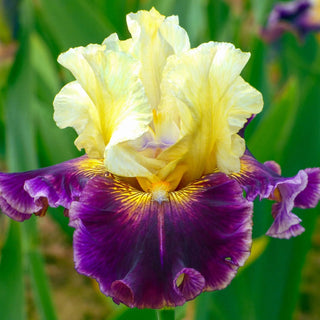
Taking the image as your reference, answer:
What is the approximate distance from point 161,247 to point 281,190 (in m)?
0.18

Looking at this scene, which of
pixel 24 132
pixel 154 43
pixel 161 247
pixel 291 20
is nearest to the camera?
pixel 161 247

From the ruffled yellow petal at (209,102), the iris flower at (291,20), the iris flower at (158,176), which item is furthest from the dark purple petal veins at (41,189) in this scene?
the iris flower at (291,20)

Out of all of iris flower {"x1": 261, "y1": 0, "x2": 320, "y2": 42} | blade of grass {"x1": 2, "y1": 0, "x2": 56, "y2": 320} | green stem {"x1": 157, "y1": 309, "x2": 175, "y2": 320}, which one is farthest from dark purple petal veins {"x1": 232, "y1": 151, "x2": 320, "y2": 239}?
iris flower {"x1": 261, "y1": 0, "x2": 320, "y2": 42}

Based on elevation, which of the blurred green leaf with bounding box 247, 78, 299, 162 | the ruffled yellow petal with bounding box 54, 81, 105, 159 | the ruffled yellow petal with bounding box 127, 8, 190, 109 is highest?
the ruffled yellow petal with bounding box 127, 8, 190, 109

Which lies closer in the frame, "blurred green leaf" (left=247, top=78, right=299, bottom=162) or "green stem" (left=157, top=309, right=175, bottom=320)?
"green stem" (left=157, top=309, right=175, bottom=320)

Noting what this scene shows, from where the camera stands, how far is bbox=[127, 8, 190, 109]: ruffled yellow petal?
2.05 ft

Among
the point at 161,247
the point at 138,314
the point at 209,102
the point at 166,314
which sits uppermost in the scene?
the point at 209,102

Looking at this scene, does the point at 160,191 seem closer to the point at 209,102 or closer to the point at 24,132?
the point at 209,102

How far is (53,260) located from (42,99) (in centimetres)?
64

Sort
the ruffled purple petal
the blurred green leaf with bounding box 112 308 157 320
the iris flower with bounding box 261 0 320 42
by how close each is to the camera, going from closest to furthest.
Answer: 1. the ruffled purple petal
2. the blurred green leaf with bounding box 112 308 157 320
3. the iris flower with bounding box 261 0 320 42

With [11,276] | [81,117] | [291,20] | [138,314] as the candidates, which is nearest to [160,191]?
[81,117]

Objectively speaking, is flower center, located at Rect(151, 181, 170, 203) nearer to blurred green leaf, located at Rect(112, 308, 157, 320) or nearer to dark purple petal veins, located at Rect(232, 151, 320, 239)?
dark purple petal veins, located at Rect(232, 151, 320, 239)

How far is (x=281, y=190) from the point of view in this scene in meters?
0.59

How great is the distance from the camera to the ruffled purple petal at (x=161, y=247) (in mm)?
487
